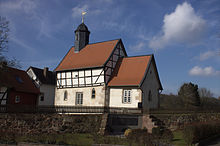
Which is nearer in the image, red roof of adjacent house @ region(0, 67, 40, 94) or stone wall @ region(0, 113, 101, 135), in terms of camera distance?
stone wall @ region(0, 113, 101, 135)

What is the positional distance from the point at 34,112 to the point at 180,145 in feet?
51.1

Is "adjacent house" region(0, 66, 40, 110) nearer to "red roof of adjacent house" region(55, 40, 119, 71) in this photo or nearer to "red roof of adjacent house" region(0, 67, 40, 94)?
"red roof of adjacent house" region(0, 67, 40, 94)

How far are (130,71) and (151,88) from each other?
11.1ft

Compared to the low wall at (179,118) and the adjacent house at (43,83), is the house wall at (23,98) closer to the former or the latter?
the adjacent house at (43,83)

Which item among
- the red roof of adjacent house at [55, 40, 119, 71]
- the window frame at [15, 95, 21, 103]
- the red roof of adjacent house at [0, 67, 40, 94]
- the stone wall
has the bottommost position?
the stone wall

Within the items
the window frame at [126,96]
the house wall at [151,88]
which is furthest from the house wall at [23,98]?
the house wall at [151,88]

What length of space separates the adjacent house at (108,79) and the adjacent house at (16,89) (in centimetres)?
395

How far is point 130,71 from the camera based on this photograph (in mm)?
30766

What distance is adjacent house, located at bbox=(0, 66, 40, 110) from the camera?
3088 cm

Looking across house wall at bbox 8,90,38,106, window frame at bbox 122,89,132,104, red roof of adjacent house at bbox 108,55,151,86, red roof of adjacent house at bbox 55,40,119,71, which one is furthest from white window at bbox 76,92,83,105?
house wall at bbox 8,90,38,106

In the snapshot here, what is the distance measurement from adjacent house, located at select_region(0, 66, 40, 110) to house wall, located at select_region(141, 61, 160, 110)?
15.5 m

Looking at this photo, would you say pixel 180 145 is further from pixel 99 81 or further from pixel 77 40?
pixel 77 40

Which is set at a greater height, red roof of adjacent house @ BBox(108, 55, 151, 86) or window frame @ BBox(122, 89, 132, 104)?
red roof of adjacent house @ BBox(108, 55, 151, 86)

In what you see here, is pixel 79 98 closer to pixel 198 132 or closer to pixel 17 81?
pixel 17 81
